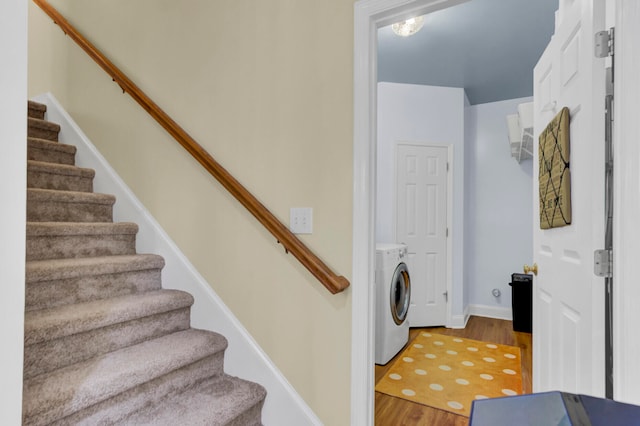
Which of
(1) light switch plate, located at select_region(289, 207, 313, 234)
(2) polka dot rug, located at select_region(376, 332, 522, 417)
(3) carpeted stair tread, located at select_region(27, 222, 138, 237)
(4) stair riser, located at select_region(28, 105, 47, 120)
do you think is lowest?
(2) polka dot rug, located at select_region(376, 332, 522, 417)

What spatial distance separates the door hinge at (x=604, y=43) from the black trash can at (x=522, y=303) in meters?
3.36

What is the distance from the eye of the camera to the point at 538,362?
1.72 meters

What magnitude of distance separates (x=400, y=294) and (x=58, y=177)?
2700mm

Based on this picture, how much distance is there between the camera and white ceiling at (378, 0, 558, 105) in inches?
103

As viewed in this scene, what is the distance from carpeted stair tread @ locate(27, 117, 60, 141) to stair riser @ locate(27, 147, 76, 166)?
0.65 feet

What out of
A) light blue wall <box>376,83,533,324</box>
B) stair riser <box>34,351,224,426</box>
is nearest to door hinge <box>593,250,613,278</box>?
stair riser <box>34,351,224,426</box>

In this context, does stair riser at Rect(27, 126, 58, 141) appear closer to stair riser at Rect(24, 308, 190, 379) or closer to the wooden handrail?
the wooden handrail

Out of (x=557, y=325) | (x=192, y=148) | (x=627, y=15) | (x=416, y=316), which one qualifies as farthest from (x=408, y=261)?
(x=627, y=15)

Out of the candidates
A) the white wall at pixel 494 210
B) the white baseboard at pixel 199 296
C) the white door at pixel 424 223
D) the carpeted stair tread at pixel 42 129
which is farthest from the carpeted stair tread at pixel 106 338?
the white wall at pixel 494 210

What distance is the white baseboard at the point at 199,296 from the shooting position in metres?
1.65

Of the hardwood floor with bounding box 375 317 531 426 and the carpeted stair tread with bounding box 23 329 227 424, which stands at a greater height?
the carpeted stair tread with bounding box 23 329 227 424

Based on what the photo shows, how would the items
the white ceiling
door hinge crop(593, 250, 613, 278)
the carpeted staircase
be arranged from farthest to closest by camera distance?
the white ceiling < the carpeted staircase < door hinge crop(593, 250, 613, 278)

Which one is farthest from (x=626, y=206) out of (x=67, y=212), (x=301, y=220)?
(x=67, y=212)

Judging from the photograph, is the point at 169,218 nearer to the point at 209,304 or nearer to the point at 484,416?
the point at 209,304
